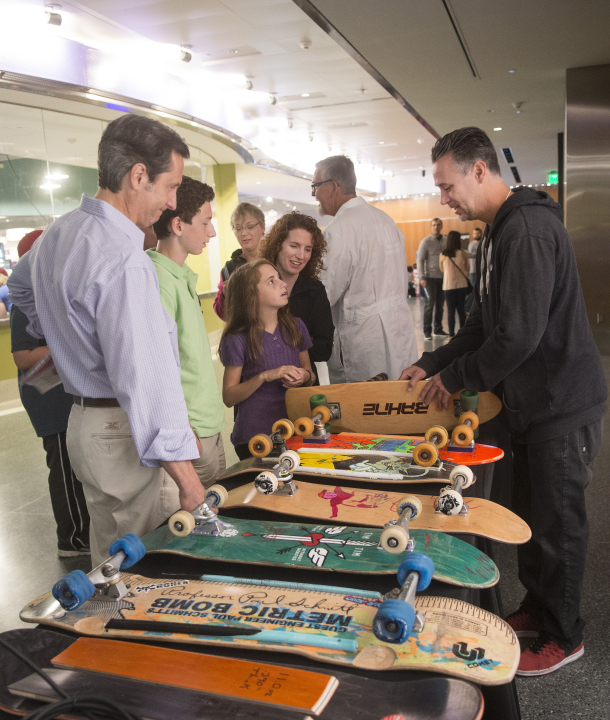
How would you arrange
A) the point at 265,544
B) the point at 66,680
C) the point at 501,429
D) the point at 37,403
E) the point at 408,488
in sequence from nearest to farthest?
the point at 66,680 → the point at 265,544 → the point at 408,488 → the point at 501,429 → the point at 37,403

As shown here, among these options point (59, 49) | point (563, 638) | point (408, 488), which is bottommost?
point (563, 638)

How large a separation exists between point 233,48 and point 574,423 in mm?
6021

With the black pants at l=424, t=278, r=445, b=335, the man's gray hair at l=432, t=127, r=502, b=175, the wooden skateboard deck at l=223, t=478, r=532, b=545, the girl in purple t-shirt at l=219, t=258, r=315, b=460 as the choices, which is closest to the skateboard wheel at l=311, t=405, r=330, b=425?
the girl in purple t-shirt at l=219, t=258, r=315, b=460

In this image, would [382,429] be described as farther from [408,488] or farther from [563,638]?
[563,638]

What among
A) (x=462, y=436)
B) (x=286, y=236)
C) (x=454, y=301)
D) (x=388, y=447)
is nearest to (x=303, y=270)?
(x=286, y=236)

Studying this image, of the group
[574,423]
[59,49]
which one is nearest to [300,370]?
[574,423]

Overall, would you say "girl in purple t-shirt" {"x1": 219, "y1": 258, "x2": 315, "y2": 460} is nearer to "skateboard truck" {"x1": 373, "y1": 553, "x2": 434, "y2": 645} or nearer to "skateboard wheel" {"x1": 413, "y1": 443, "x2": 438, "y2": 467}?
"skateboard wheel" {"x1": 413, "y1": 443, "x2": 438, "y2": 467}

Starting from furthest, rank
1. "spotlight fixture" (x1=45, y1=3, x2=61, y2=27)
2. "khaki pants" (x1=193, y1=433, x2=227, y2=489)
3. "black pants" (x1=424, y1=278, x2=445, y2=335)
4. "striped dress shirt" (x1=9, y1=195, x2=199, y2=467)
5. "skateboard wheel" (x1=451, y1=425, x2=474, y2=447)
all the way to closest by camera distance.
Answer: "black pants" (x1=424, y1=278, x2=445, y2=335) < "spotlight fixture" (x1=45, y1=3, x2=61, y2=27) < "khaki pants" (x1=193, y1=433, x2=227, y2=489) < "skateboard wheel" (x1=451, y1=425, x2=474, y2=447) < "striped dress shirt" (x1=9, y1=195, x2=199, y2=467)

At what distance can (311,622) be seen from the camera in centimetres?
95

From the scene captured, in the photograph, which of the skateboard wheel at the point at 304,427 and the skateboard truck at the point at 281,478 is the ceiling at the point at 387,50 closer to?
the skateboard wheel at the point at 304,427

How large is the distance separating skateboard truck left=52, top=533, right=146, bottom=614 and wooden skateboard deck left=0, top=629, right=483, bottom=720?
11cm

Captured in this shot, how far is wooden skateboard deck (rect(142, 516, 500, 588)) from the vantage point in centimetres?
109

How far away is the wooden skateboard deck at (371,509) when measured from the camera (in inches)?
50.5

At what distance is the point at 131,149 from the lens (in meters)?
1.31
